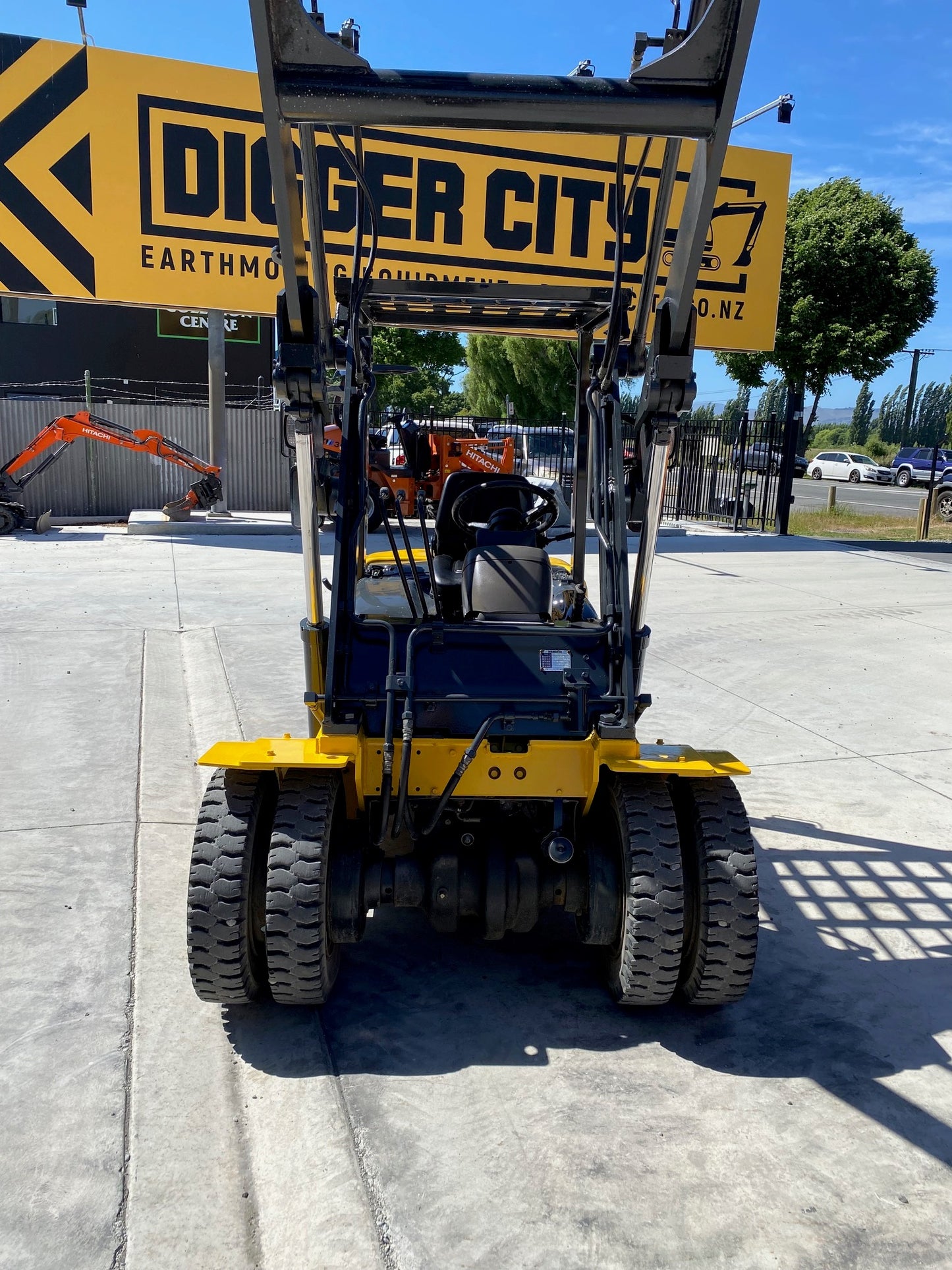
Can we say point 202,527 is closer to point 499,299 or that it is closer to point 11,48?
point 11,48

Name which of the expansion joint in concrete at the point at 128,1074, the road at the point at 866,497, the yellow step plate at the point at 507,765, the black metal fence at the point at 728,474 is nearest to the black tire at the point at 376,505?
the yellow step plate at the point at 507,765

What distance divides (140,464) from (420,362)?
18098mm

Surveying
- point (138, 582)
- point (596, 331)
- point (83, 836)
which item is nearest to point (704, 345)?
point (138, 582)

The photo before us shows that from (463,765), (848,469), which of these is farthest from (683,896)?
(848,469)

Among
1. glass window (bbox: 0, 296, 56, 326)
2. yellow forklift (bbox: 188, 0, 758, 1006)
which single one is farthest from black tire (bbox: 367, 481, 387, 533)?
glass window (bbox: 0, 296, 56, 326)

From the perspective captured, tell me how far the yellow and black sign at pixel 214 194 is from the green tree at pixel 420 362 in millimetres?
10896

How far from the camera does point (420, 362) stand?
116 ft

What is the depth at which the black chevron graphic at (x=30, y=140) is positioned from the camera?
14664 millimetres

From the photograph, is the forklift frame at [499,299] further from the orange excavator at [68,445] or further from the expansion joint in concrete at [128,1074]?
the orange excavator at [68,445]

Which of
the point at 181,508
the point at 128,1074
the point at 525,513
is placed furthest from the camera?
the point at 181,508

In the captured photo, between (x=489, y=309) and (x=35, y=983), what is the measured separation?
10.6 ft

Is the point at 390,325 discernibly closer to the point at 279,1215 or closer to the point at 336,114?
the point at 336,114

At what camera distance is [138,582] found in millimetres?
11227

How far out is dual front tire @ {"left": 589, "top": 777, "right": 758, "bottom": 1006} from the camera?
10.4 ft
